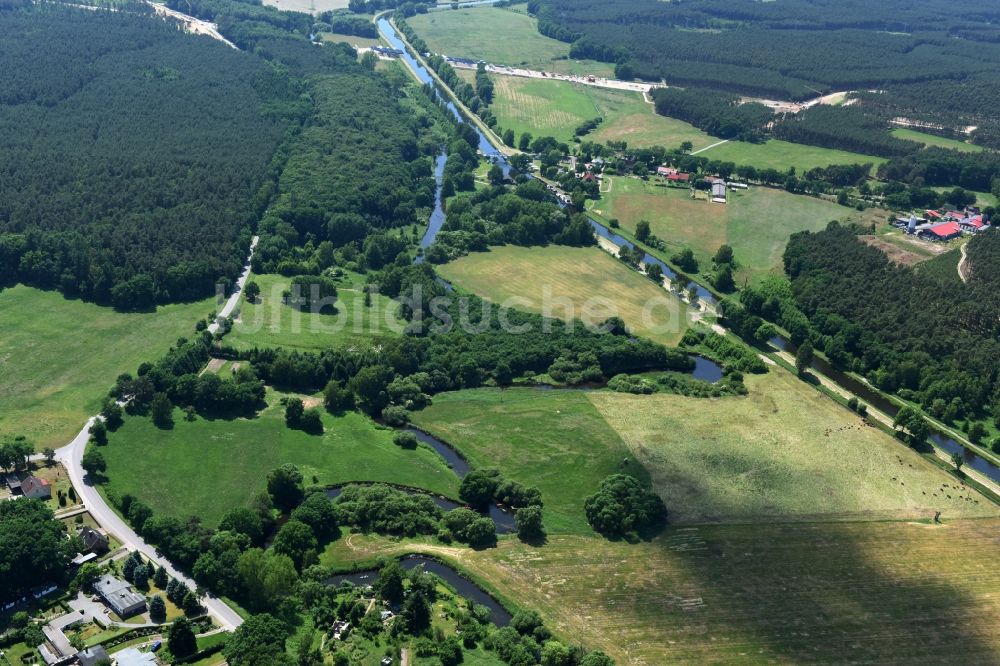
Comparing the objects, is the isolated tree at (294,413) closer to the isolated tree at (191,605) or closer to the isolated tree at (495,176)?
the isolated tree at (191,605)

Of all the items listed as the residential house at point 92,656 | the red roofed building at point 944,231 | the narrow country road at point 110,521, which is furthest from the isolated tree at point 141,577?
the red roofed building at point 944,231

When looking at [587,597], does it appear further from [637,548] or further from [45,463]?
[45,463]

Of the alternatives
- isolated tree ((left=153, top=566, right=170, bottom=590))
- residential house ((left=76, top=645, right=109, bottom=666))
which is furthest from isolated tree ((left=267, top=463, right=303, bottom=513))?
residential house ((left=76, top=645, right=109, bottom=666))

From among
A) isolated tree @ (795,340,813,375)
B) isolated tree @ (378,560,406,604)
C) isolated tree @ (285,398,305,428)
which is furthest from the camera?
isolated tree @ (795,340,813,375)

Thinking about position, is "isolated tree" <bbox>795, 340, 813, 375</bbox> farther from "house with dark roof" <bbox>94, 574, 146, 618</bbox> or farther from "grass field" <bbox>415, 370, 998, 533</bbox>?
"house with dark roof" <bbox>94, 574, 146, 618</bbox>

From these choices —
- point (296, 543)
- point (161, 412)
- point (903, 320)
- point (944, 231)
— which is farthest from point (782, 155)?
point (296, 543)

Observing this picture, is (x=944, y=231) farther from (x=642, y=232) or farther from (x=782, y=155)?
(x=642, y=232)
